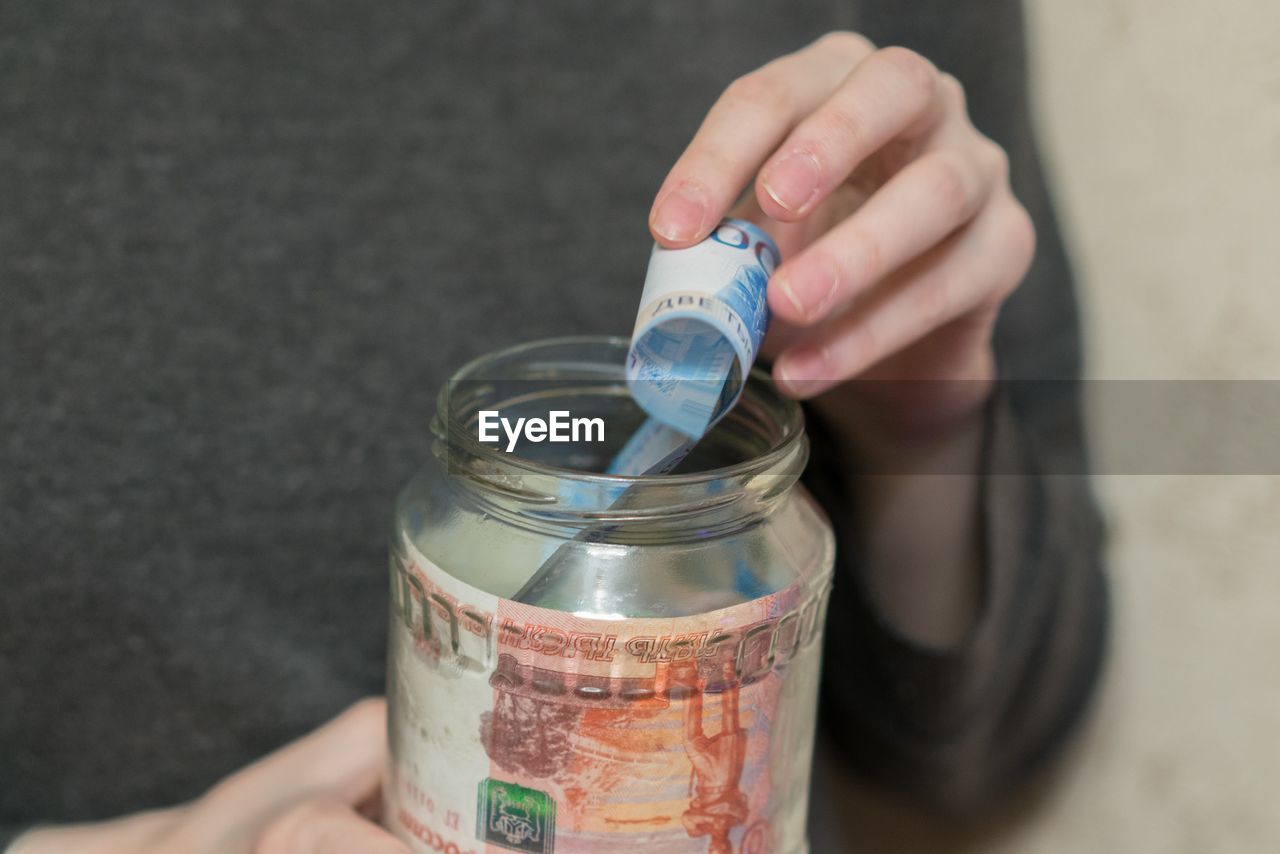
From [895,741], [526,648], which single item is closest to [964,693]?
[895,741]

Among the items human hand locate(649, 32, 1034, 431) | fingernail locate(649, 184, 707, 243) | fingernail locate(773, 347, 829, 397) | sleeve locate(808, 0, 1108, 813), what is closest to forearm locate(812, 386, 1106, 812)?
sleeve locate(808, 0, 1108, 813)

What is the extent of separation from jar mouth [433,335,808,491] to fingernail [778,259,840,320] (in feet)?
0.18

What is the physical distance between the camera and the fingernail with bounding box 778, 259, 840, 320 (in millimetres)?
439

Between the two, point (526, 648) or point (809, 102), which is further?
point (809, 102)

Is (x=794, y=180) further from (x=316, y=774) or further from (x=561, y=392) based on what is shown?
(x=316, y=774)

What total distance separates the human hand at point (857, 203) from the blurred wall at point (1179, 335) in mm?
121

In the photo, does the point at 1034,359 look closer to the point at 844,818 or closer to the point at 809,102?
the point at 809,102

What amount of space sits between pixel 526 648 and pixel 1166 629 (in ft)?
1.59

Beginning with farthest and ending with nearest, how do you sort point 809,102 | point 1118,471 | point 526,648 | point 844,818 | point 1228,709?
point 844,818 < point 1118,471 < point 1228,709 < point 809,102 < point 526,648

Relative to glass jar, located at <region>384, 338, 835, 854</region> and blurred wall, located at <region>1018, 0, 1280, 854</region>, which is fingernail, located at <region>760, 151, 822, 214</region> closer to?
glass jar, located at <region>384, 338, 835, 854</region>

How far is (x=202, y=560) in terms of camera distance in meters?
0.70

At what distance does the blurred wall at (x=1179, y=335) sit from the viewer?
587 mm

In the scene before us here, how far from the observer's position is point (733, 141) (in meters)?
0.46

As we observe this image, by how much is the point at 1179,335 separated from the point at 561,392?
0.38 metres
